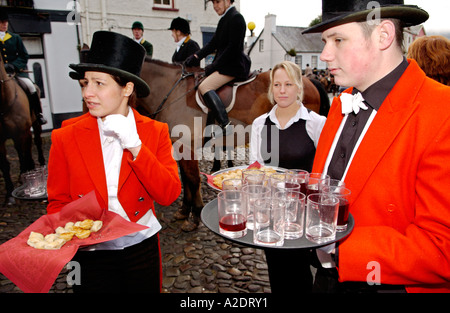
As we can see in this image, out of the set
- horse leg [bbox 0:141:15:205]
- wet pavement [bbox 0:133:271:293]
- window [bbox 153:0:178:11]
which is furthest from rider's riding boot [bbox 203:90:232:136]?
window [bbox 153:0:178:11]

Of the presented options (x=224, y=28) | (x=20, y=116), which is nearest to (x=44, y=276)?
(x=224, y=28)

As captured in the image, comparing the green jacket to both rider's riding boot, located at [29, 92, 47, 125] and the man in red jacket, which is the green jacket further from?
the man in red jacket

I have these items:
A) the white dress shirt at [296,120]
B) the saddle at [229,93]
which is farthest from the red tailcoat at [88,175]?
the saddle at [229,93]

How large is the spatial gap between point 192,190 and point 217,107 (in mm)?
1493

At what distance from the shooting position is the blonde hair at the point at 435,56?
9.00 ft

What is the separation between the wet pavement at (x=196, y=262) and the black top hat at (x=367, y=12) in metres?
2.86

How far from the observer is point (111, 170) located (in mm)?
2055

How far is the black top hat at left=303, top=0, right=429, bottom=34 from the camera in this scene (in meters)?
1.42

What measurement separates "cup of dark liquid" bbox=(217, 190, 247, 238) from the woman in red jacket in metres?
0.55

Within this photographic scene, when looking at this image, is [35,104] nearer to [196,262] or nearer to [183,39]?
[183,39]

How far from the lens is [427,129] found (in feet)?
4.25
